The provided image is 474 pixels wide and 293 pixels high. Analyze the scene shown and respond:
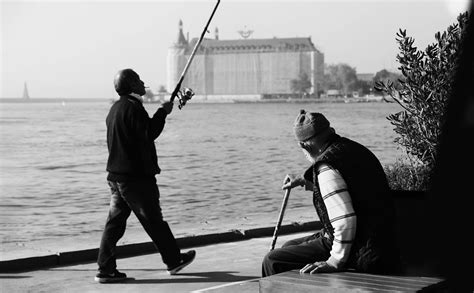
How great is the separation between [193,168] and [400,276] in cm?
3176

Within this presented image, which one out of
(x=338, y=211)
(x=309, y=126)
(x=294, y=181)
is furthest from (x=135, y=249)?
(x=338, y=211)

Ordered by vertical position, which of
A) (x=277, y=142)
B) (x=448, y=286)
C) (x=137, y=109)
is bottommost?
(x=277, y=142)

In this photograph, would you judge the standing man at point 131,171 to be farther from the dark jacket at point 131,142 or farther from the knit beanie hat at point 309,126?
the knit beanie hat at point 309,126

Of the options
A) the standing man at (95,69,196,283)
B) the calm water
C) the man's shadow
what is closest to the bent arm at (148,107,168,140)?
the standing man at (95,69,196,283)

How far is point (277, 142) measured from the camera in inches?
2302

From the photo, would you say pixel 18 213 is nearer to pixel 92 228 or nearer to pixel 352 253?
pixel 92 228

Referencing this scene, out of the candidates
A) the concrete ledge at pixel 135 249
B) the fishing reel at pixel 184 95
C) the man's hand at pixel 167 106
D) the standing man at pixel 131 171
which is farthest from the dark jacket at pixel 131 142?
the concrete ledge at pixel 135 249

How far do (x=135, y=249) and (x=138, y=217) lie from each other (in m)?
1.53

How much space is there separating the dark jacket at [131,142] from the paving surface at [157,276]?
0.84 metres

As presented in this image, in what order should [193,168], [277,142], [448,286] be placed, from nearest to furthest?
[448,286], [193,168], [277,142]

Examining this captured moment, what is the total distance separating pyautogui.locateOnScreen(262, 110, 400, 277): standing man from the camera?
4645mm

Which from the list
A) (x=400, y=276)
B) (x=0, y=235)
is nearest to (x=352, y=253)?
(x=400, y=276)

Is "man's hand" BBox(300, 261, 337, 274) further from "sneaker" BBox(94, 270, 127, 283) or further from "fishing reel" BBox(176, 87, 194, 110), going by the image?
"fishing reel" BBox(176, 87, 194, 110)

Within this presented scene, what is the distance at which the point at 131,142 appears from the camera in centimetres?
739
